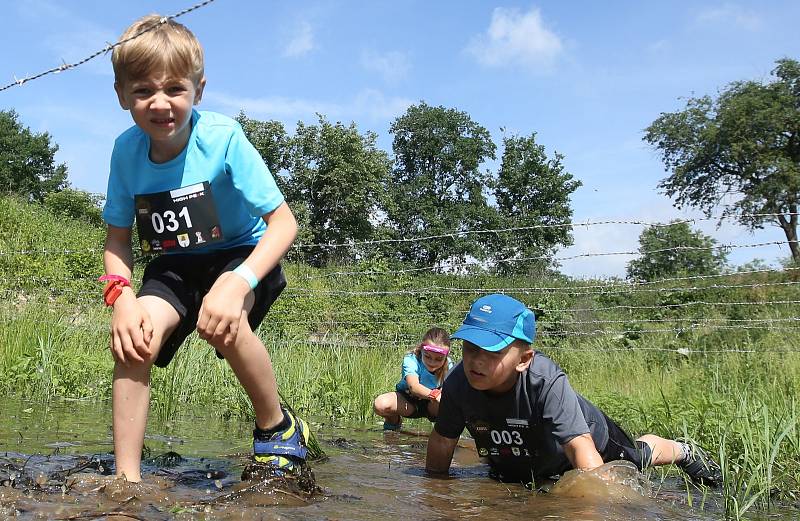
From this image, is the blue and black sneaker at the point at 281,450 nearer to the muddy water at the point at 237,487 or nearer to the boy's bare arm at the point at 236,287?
the muddy water at the point at 237,487

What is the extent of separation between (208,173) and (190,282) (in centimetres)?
45

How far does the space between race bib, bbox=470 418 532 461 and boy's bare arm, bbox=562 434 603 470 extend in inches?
10.5

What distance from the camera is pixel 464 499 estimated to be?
312 cm

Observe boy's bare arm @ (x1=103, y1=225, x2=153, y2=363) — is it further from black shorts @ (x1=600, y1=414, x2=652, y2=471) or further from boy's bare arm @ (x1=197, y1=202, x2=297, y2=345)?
black shorts @ (x1=600, y1=414, x2=652, y2=471)

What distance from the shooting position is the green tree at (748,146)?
112ft

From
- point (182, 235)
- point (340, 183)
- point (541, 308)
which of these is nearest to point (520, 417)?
point (182, 235)

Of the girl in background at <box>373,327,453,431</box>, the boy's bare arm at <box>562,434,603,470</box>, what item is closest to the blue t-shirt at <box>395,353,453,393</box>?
the girl in background at <box>373,327,453,431</box>

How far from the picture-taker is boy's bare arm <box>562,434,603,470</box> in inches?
129

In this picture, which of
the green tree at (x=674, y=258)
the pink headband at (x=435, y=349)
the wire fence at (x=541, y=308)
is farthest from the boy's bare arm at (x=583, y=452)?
the green tree at (x=674, y=258)

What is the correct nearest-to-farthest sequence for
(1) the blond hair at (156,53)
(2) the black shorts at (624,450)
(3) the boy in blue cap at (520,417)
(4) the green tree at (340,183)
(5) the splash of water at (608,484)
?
(1) the blond hair at (156,53)
(5) the splash of water at (608,484)
(3) the boy in blue cap at (520,417)
(2) the black shorts at (624,450)
(4) the green tree at (340,183)

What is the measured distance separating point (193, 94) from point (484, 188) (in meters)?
59.0

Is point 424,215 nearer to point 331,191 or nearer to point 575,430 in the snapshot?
point 331,191

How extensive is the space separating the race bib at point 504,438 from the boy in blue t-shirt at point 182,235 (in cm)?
111

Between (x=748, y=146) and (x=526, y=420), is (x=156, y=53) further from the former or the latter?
(x=748, y=146)
